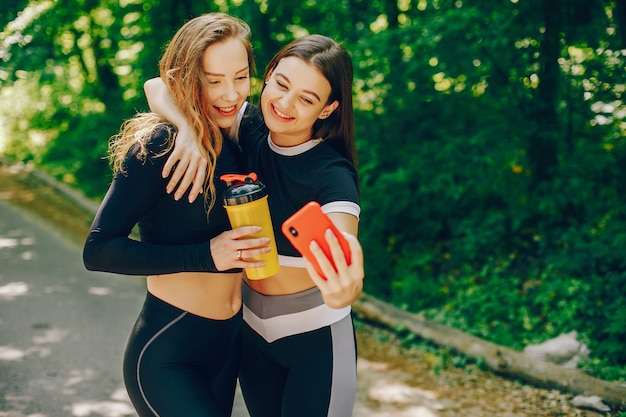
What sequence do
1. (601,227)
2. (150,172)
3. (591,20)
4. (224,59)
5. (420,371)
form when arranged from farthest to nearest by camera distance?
(601,227) < (591,20) < (420,371) < (224,59) < (150,172)

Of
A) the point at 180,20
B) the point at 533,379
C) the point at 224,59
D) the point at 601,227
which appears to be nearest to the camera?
the point at 224,59

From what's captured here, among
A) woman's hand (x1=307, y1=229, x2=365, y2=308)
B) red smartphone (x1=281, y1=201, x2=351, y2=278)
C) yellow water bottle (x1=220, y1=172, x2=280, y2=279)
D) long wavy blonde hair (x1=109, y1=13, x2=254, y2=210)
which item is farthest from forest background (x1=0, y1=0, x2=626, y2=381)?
red smartphone (x1=281, y1=201, x2=351, y2=278)

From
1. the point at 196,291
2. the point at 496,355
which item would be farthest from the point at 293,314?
the point at 496,355

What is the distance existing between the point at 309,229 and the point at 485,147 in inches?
176

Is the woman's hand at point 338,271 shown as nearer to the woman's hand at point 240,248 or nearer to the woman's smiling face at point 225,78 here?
the woman's hand at point 240,248

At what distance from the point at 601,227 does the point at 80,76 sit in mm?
8774

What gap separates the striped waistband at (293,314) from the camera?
205 centimetres

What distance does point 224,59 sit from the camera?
200 centimetres

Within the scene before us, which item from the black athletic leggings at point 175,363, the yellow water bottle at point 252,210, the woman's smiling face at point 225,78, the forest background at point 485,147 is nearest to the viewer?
the yellow water bottle at point 252,210

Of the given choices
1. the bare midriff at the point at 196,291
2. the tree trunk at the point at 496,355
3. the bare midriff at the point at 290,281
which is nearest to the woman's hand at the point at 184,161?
the bare midriff at the point at 196,291

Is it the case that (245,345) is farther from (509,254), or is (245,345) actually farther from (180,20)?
(180,20)

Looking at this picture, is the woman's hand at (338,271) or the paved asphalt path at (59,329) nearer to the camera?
the woman's hand at (338,271)

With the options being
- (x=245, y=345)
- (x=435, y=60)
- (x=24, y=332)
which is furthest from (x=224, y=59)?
(x=435, y=60)

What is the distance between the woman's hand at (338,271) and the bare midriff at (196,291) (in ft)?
2.00
